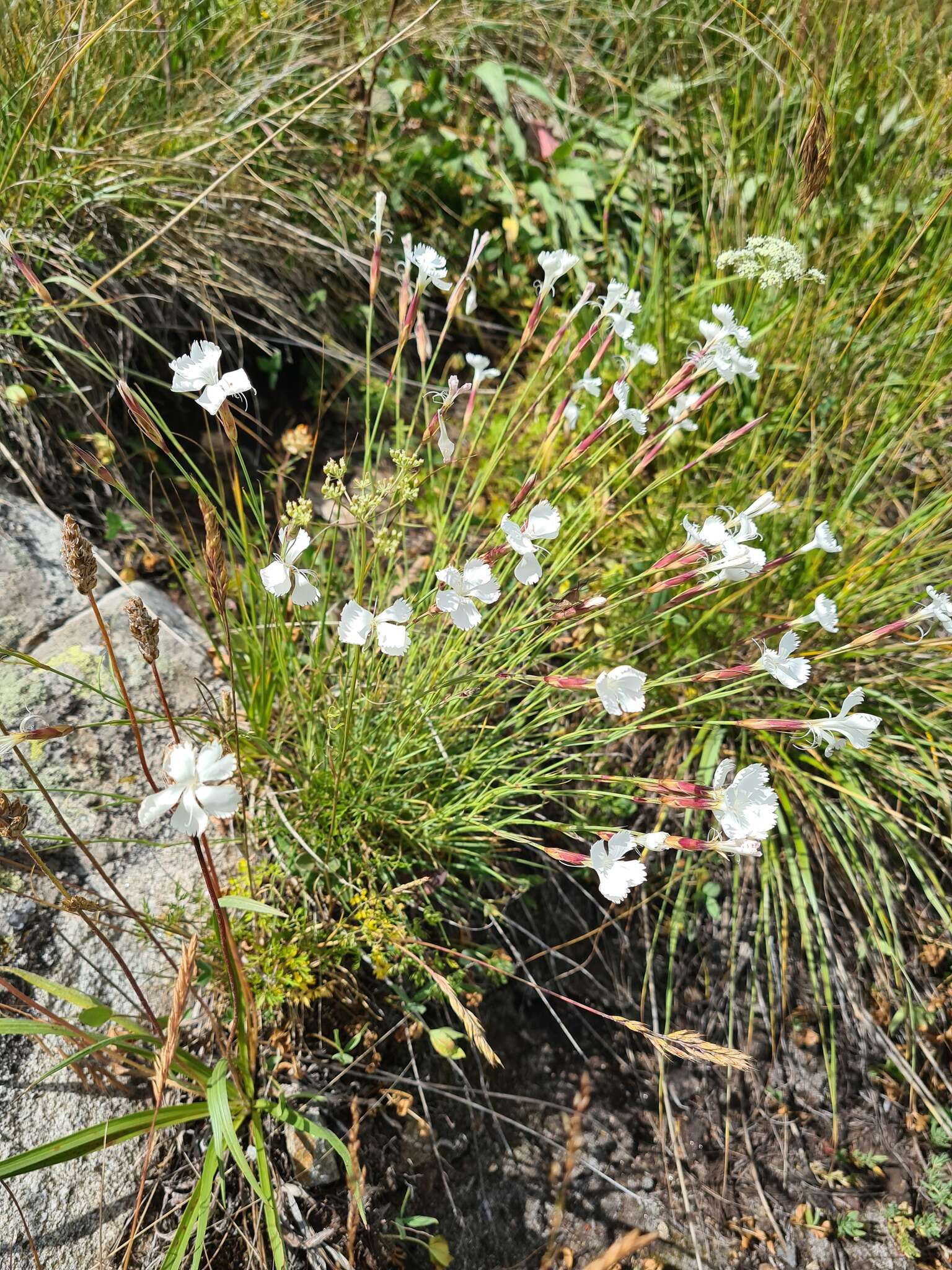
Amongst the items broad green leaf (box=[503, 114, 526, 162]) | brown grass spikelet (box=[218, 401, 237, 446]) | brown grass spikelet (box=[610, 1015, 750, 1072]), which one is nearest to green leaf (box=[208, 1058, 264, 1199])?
brown grass spikelet (box=[610, 1015, 750, 1072])

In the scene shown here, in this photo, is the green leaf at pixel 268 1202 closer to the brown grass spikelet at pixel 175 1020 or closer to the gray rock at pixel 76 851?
the gray rock at pixel 76 851

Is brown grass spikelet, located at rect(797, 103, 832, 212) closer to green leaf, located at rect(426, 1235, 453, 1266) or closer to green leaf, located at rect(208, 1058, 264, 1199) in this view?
green leaf, located at rect(208, 1058, 264, 1199)

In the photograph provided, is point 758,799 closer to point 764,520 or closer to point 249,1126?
point 249,1126

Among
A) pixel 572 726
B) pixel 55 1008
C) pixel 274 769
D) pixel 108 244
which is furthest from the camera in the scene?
pixel 108 244

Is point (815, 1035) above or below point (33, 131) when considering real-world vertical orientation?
below

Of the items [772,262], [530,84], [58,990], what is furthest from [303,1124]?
[530,84]

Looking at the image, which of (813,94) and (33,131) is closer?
(33,131)

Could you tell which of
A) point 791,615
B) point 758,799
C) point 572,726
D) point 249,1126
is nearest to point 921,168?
point 791,615
